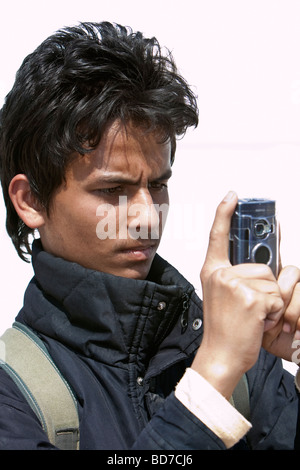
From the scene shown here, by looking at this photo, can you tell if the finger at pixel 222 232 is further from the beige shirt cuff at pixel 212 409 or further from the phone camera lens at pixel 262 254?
the beige shirt cuff at pixel 212 409

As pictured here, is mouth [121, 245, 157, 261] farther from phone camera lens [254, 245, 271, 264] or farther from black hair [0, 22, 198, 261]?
phone camera lens [254, 245, 271, 264]

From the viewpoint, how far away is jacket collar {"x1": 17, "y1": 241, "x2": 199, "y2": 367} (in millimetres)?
1482

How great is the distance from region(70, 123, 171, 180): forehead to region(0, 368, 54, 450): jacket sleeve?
54 cm

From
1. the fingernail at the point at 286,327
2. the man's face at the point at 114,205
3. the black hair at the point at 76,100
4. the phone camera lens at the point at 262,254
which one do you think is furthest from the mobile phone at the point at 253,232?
the black hair at the point at 76,100

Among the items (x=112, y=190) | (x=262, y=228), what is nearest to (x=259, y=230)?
(x=262, y=228)

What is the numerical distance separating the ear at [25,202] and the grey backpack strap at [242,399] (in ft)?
2.13

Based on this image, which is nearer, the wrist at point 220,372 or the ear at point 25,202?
the wrist at point 220,372

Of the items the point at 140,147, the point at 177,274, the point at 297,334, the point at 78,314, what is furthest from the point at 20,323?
the point at 297,334

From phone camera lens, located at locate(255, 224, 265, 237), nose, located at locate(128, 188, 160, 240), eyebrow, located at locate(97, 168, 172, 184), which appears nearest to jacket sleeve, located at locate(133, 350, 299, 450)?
phone camera lens, located at locate(255, 224, 265, 237)

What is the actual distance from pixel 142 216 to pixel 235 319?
464 mm

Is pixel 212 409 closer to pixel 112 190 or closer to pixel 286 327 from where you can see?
pixel 286 327

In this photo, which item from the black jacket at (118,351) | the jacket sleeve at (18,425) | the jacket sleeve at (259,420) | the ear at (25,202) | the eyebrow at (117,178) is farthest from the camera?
the ear at (25,202)

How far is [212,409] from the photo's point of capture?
3.79 ft

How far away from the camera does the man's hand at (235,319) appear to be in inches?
46.0
